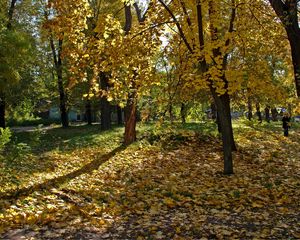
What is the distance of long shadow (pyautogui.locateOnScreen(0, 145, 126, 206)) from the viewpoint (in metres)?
7.95

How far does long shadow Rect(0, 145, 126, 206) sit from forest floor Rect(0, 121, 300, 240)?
0.07 feet

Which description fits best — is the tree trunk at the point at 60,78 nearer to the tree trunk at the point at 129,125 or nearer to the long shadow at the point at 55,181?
the tree trunk at the point at 129,125

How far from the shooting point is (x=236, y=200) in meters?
8.43

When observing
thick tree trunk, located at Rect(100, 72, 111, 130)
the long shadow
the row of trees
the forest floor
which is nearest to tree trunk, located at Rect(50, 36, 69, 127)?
thick tree trunk, located at Rect(100, 72, 111, 130)

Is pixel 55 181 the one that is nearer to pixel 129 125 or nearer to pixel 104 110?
pixel 129 125

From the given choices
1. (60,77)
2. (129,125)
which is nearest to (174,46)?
(129,125)

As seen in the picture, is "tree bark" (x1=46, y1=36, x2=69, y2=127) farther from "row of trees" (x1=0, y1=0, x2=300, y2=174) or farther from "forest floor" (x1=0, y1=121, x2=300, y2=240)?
"forest floor" (x1=0, y1=121, x2=300, y2=240)

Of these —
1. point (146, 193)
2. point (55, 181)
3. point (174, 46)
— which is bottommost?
point (146, 193)

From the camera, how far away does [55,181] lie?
32.1ft

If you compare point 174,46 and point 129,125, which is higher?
point 174,46

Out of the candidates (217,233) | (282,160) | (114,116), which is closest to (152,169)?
(282,160)

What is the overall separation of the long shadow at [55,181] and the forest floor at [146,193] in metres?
0.02

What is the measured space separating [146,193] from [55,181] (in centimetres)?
247

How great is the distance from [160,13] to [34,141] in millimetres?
5287
